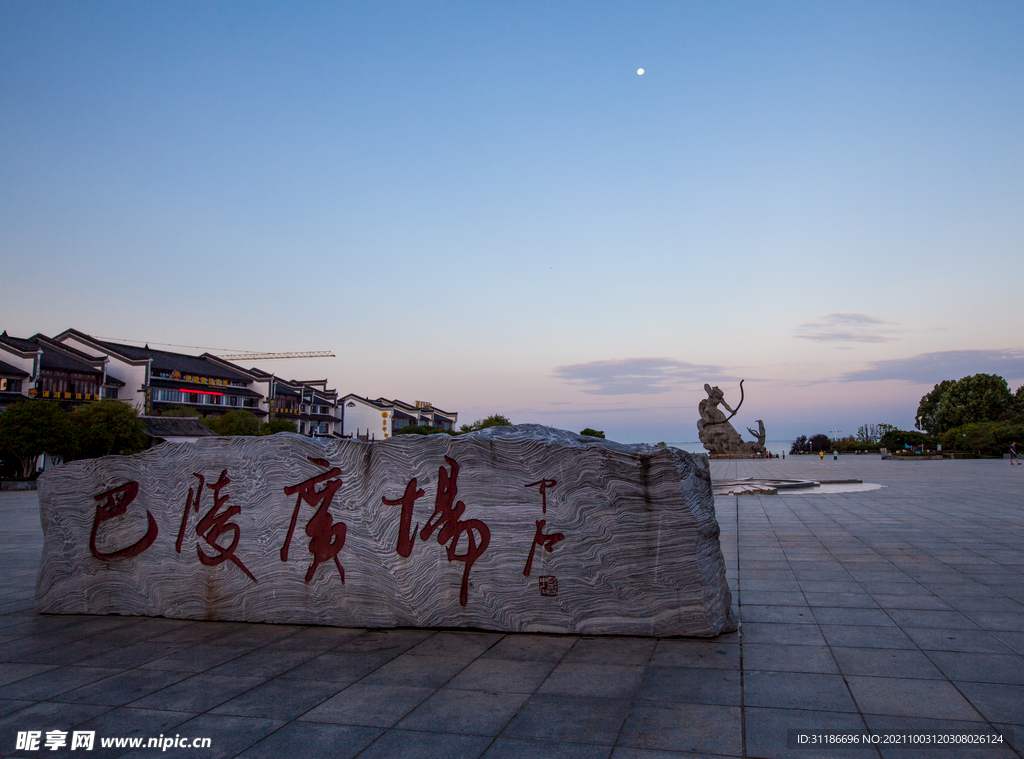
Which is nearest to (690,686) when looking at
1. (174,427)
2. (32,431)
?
(32,431)

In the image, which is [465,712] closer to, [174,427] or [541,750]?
[541,750]

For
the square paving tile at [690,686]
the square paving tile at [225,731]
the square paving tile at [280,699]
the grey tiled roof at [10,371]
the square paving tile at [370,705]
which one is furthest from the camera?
the grey tiled roof at [10,371]

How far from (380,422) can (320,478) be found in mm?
68073

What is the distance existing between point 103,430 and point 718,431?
3488 centimetres

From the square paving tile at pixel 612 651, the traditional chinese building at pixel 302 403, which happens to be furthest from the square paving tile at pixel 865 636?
the traditional chinese building at pixel 302 403

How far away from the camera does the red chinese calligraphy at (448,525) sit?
5.33 m

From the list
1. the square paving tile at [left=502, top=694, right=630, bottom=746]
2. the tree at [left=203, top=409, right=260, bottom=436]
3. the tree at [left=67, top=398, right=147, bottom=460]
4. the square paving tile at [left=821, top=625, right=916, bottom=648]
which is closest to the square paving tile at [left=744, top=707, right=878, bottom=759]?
the square paving tile at [left=502, top=694, right=630, bottom=746]

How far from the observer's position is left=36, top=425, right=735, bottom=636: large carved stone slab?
16.7 ft

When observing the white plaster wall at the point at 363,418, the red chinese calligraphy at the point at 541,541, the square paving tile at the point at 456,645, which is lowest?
the square paving tile at the point at 456,645

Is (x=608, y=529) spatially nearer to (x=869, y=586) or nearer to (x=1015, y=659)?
(x=1015, y=659)

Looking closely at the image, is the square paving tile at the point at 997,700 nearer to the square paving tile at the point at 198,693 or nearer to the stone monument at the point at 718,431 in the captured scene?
the square paving tile at the point at 198,693

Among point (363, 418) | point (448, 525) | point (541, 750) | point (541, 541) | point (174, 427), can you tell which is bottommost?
point (541, 750)

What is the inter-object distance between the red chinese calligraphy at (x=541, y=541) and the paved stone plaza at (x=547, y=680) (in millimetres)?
567

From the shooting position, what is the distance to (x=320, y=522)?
5645 millimetres
